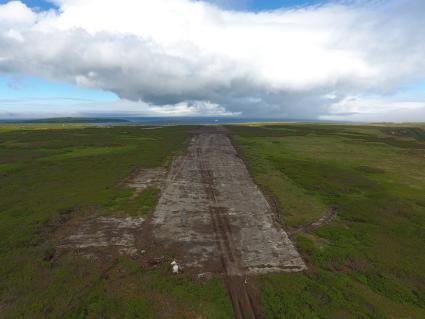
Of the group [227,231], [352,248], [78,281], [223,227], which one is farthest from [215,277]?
[352,248]

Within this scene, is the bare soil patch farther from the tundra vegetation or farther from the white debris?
the white debris

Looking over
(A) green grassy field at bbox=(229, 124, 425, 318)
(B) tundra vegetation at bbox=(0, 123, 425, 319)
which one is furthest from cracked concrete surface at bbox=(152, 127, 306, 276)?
(A) green grassy field at bbox=(229, 124, 425, 318)

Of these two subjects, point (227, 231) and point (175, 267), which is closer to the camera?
point (175, 267)

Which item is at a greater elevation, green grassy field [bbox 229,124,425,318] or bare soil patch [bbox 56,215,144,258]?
bare soil patch [bbox 56,215,144,258]

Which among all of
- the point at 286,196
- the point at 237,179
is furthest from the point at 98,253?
the point at 237,179

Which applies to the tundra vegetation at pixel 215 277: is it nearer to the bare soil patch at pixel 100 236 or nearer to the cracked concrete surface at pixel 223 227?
the bare soil patch at pixel 100 236

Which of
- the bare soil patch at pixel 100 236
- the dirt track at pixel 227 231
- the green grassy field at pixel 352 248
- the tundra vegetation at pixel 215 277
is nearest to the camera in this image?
the tundra vegetation at pixel 215 277

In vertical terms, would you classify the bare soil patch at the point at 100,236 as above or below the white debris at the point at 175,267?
above

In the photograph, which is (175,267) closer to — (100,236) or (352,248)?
(100,236)

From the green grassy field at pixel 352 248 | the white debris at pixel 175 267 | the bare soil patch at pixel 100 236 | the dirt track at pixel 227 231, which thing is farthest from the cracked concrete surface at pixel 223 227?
the bare soil patch at pixel 100 236
